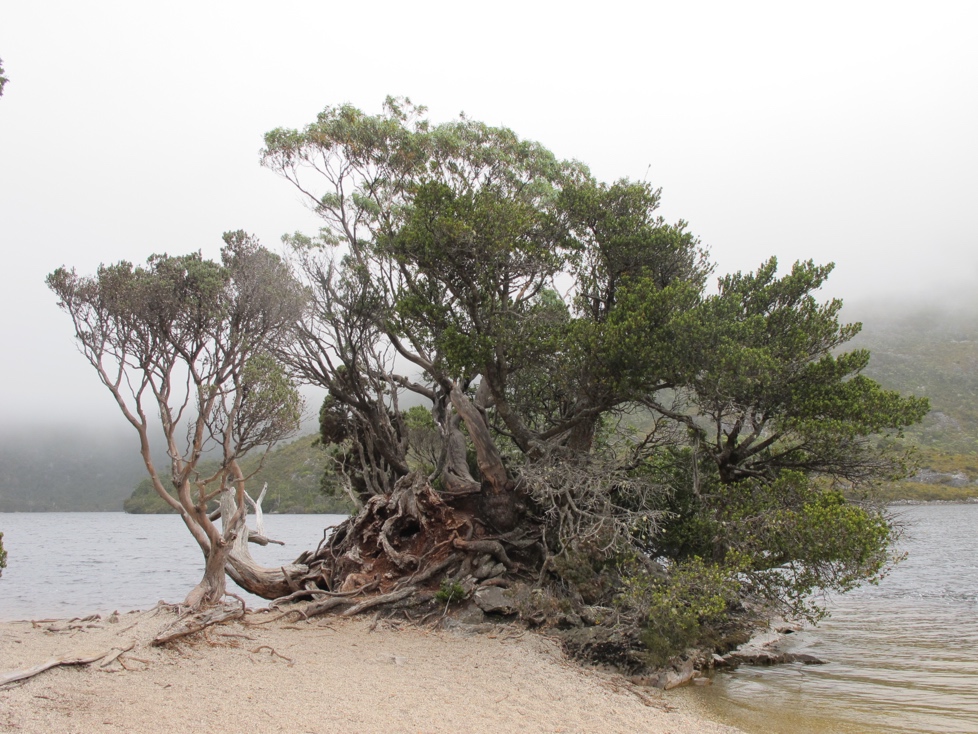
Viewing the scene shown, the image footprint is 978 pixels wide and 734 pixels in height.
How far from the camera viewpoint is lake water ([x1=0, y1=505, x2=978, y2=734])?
39.9 feet

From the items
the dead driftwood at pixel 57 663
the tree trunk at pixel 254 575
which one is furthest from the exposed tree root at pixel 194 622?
the tree trunk at pixel 254 575

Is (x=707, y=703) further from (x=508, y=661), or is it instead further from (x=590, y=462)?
(x=590, y=462)

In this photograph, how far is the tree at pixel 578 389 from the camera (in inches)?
578

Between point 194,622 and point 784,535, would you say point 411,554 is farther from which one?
point 784,535

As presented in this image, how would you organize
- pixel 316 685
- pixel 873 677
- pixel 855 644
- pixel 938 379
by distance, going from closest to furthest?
pixel 316 685
pixel 873 677
pixel 855 644
pixel 938 379

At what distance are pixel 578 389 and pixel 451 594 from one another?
231 inches

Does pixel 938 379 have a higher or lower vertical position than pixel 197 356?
higher

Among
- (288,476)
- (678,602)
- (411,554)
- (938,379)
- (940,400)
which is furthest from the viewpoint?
(938,379)

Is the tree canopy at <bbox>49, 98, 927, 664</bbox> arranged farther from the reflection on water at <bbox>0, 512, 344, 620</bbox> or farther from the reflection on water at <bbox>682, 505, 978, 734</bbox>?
the reflection on water at <bbox>0, 512, 344, 620</bbox>

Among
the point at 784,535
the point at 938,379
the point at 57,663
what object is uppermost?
the point at 938,379

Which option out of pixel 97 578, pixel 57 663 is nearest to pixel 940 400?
pixel 97 578

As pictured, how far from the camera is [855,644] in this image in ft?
63.1

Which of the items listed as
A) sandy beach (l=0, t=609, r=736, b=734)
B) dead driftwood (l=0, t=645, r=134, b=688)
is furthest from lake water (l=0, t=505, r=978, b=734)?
dead driftwood (l=0, t=645, r=134, b=688)

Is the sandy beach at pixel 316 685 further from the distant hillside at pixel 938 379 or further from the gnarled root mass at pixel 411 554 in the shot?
the distant hillside at pixel 938 379
